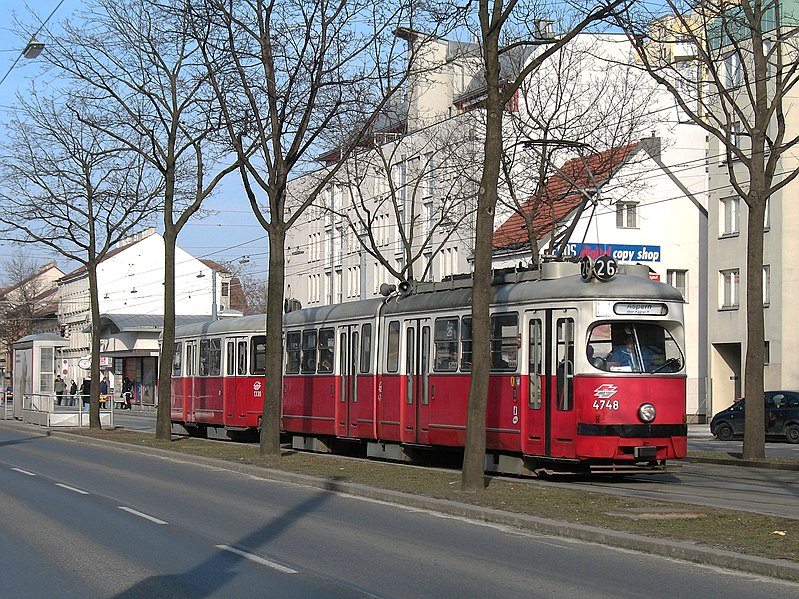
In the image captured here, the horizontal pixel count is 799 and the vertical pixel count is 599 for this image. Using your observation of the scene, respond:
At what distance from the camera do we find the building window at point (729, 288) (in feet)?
157

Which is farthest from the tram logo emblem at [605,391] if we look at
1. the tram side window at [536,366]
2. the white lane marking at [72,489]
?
the white lane marking at [72,489]

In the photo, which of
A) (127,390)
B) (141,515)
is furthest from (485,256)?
(127,390)

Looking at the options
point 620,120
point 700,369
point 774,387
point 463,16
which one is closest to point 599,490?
point 463,16

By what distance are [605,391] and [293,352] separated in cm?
1222

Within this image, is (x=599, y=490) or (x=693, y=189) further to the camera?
(x=693, y=189)

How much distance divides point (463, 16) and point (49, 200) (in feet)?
73.1

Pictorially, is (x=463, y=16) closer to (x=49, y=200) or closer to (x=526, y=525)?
(x=526, y=525)

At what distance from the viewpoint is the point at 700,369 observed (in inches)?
1992

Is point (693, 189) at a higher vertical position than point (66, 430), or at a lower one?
higher

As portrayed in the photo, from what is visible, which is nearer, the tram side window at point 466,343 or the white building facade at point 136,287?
the tram side window at point 466,343

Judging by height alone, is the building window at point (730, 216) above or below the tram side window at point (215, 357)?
above

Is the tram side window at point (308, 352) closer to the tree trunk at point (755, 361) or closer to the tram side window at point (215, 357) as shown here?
the tram side window at point (215, 357)

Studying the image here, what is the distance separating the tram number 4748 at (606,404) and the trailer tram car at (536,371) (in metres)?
0.02

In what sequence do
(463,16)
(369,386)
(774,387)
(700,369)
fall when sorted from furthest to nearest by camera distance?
(700,369) < (774,387) < (369,386) < (463,16)
